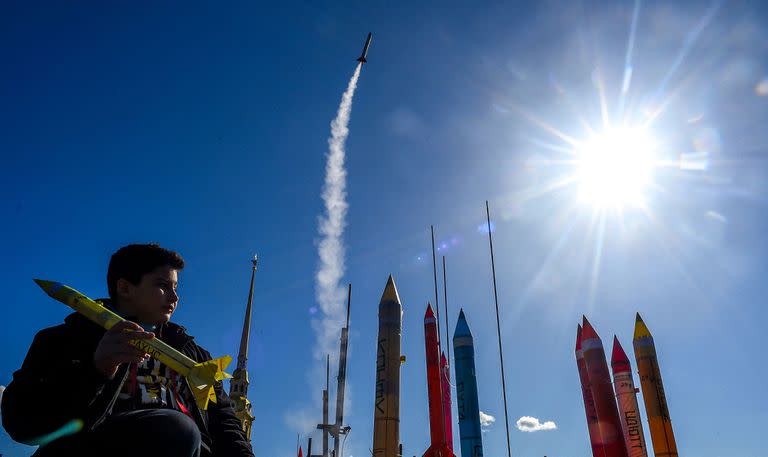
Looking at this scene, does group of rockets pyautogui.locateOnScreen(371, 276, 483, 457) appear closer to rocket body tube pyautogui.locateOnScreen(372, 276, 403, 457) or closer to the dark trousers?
rocket body tube pyautogui.locateOnScreen(372, 276, 403, 457)

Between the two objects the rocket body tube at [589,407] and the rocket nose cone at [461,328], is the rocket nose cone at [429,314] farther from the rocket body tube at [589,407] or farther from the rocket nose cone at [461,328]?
the rocket body tube at [589,407]

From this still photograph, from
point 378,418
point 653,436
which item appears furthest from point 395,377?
point 653,436

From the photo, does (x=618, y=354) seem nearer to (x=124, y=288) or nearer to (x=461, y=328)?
(x=461, y=328)

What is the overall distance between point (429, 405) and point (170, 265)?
22765 mm

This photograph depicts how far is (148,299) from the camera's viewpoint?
3459 millimetres

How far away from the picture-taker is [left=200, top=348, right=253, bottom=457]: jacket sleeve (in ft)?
10.4

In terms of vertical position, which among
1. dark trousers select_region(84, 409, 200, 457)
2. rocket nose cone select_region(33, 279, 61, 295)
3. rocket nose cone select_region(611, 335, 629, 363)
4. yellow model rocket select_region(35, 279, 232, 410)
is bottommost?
dark trousers select_region(84, 409, 200, 457)

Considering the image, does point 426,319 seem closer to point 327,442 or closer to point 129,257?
point 327,442

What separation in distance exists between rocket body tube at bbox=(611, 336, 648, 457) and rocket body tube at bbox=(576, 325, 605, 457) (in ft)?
4.28

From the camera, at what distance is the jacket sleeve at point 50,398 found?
224cm

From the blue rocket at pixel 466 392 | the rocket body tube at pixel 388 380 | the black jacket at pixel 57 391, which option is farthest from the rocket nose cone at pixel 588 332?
the black jacket at pixel 57 391

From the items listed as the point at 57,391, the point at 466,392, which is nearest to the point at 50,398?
the point at 57,391

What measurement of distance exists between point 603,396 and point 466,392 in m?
6.47

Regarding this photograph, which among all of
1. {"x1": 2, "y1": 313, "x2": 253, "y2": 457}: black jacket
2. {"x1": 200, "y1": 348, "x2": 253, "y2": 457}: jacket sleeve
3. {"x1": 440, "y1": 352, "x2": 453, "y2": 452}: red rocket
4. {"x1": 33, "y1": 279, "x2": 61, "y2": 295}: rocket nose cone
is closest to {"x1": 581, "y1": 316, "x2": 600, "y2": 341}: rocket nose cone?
{"x1": 440, "y1": 352, "x2": 453, "y2": 452}: red rocket
